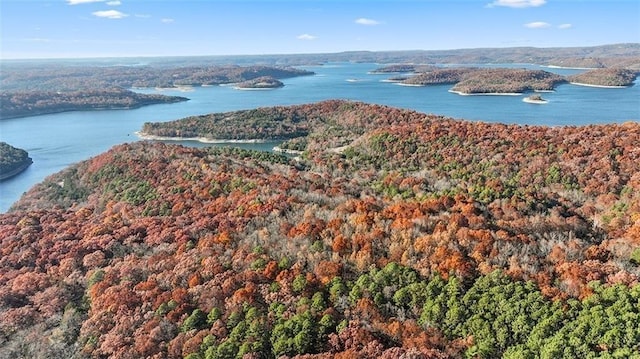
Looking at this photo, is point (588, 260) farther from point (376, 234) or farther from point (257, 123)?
point (257, 123)

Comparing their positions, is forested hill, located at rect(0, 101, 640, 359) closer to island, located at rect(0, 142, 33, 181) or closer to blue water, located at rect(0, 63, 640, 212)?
island, located at rect(0, 142, 33, 181)

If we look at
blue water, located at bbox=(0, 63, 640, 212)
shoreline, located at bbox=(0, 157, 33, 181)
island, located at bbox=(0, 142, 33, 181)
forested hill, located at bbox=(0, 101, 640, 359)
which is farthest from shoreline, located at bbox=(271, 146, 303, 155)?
forested hill, located at bbox=(0, 101, 640, 359)

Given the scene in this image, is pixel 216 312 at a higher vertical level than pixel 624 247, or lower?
lower

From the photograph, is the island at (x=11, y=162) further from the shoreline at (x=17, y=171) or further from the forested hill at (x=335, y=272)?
the forested hill at (x=335, y=272)

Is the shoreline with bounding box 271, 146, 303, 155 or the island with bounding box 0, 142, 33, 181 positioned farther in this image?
the shoreline with bounding box 271, 146, 303, 155

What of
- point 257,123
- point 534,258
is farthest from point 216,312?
point 257,123

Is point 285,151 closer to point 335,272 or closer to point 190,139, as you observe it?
point 190,139
